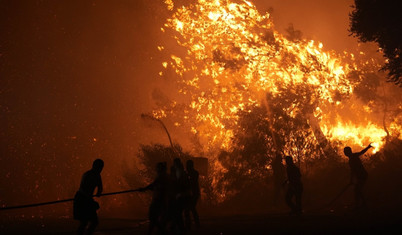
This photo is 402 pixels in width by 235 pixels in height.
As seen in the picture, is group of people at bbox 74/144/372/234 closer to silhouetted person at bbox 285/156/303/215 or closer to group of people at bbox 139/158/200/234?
group of people at bbox 139/158/200/234

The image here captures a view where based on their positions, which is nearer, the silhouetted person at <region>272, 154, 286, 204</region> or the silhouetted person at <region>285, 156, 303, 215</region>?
the silhouetted person at <region>285, 156, 303, 215</region>

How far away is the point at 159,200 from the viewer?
830 cm

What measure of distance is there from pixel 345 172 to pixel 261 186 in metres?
4.90

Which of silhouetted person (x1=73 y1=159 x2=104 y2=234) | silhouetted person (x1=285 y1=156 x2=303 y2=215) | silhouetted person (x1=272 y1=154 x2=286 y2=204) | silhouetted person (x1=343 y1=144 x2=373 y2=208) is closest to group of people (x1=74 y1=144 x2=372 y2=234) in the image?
silhouetted person (x1=73 y1=159 x2=104 y2=234)

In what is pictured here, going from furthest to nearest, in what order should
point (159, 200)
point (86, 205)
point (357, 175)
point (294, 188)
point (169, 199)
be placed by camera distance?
point (294, 188) < point (357, 175) < point (169, 199) < point (159, 200) < point (86, 205)

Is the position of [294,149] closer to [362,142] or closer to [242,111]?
[242,111]

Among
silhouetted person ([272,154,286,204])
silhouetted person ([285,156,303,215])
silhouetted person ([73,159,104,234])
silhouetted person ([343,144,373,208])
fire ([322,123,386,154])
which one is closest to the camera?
silhouetted person ([73,159,104,234])

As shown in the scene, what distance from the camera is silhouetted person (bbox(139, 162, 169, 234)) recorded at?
27.0 feet

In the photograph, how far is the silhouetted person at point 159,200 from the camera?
8227 millimetres

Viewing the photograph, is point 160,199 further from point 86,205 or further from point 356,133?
point 356,133

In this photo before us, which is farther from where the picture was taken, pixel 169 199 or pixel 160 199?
pixel 169 199

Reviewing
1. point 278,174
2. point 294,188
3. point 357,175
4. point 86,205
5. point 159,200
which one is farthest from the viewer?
point 278,174

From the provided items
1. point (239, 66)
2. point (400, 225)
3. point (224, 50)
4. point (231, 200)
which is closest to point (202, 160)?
point (231, 200)

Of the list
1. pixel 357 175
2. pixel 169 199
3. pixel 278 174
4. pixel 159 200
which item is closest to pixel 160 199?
pixel 159 200
